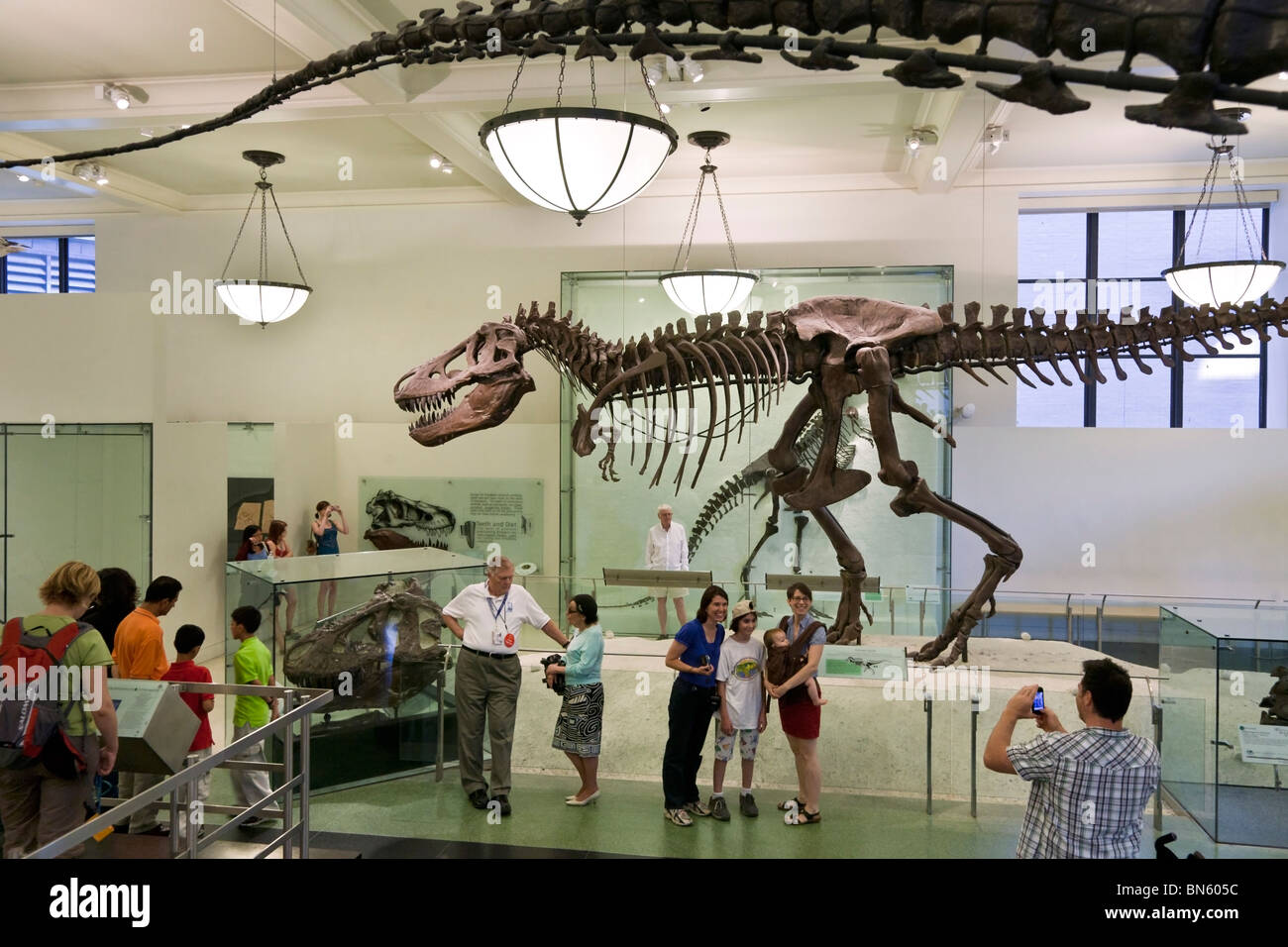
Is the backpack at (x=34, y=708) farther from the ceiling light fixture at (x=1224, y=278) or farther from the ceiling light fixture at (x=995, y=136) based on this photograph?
the ceiling light fixture at (x=995, y=136)

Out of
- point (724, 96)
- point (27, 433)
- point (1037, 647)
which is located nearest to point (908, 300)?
point (724, 96)

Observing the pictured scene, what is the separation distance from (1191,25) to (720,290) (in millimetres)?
7643

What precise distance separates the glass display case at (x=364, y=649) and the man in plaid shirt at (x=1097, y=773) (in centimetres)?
422

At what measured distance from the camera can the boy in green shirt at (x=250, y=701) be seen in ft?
17.3

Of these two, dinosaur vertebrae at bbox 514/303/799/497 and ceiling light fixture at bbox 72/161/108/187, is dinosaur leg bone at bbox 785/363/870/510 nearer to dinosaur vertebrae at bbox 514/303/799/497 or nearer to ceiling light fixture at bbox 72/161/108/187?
dinosaur vertebrae at bbox 514/303/799/497

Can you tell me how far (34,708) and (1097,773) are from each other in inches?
137

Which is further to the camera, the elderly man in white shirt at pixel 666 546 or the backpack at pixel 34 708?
the elderly man in white shirt at pixel 666 546

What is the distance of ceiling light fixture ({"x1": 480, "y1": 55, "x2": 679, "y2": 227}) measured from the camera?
3.79 m

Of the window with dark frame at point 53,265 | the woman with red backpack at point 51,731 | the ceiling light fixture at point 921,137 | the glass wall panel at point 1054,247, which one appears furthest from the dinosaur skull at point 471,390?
the window with dark frame at point 53,265

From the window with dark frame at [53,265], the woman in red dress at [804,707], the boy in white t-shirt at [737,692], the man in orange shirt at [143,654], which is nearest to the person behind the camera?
the man in orange shirt at [143,654]

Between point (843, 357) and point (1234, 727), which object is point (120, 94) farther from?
point (1234, 727)

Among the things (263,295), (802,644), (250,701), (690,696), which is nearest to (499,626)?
(690,696)

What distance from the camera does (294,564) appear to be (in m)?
6.29

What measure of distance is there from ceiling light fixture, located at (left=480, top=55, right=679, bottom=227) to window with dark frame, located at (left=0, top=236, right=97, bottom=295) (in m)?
10.9
